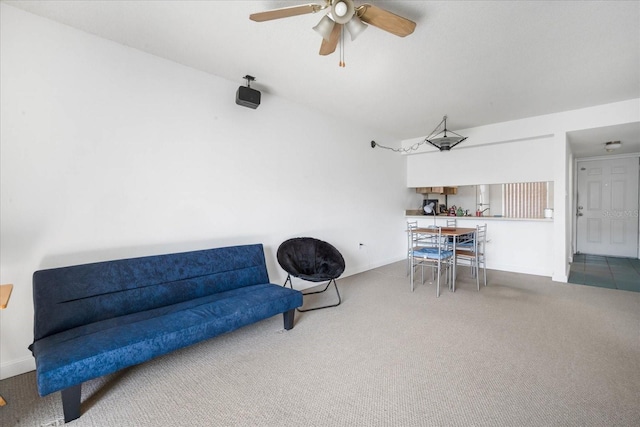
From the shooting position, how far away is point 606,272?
15.7ft

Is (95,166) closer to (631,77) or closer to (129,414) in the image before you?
(129,414)

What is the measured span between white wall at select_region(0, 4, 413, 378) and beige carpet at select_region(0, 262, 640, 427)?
3.08ft

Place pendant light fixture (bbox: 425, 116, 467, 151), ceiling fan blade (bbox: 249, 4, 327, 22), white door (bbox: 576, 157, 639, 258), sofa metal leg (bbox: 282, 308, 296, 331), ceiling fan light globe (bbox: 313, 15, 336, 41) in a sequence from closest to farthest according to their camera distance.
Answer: ceiling fan blade (bbox: 249, 4, 327, 22) → ceiling fan light globe (bbox: 313, 15, 336, 41) → sofa metal leg (bbox: 282, 308, 296, 331) → pendant light fixture (bbox: 425, 116, 467, 151) → white door (bbox: 576, 157, 639, 258)

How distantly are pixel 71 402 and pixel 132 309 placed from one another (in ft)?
2.27

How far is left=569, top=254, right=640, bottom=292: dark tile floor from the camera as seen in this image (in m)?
4.12

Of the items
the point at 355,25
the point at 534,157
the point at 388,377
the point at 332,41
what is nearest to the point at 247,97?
the point at 332,41

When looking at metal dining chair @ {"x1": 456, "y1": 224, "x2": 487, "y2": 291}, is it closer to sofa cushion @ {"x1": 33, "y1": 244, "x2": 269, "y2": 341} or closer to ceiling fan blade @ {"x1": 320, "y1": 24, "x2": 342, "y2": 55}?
sofa cushion @ {"x1": 33, "y1": 244, "x2": 269, "y2": 341}

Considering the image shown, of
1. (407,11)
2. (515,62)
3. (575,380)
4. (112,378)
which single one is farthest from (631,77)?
(112,378)

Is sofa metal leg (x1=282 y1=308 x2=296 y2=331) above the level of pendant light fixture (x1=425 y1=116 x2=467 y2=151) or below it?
below

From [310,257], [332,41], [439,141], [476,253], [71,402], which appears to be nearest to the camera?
[71,402]

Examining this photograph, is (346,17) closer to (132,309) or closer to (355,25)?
(355,25)

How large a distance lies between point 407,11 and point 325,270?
8.68ft

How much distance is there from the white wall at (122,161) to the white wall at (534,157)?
2948mm

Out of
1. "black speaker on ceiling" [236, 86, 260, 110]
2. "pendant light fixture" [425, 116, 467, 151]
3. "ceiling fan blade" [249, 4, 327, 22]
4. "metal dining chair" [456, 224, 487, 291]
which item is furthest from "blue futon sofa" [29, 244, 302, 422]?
"pendant light fixture" [425, 116, 467, 151]
